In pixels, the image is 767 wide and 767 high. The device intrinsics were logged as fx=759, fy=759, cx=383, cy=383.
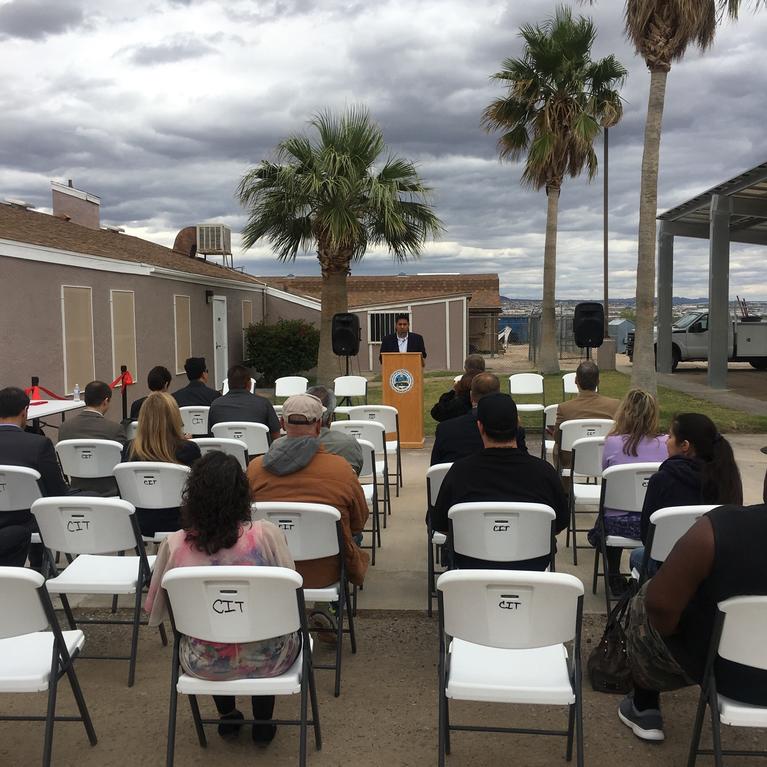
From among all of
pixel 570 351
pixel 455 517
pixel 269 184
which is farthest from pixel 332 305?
pixel 570 351

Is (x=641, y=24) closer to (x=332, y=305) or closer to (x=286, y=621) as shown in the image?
(x=332, y=305)

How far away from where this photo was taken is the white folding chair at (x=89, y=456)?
4.89m

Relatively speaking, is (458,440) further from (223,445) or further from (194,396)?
(194,396)

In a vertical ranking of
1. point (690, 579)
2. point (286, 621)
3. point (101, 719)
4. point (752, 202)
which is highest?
point (752, 202)

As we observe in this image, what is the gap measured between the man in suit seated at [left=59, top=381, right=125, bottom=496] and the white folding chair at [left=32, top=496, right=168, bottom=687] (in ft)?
5.52

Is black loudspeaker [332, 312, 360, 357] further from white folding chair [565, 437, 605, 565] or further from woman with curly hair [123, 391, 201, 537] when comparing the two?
woman with curly hair [123, 391, 201, 537]

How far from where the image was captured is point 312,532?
3234 millimetres

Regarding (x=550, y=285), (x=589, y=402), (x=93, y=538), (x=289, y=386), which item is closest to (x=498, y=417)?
(x=93, y=538)

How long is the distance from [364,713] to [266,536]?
94 centimetres

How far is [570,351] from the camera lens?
28344 millimetres

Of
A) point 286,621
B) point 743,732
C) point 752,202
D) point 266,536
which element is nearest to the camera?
point 286,621

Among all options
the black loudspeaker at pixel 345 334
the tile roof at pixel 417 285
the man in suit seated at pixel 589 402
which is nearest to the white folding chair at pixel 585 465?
the man in suit seated at pixel 589 402

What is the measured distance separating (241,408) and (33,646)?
3418mm

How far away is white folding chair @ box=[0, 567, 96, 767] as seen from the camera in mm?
2355
